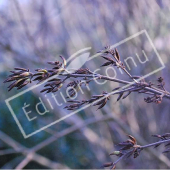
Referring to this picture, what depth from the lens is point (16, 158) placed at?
3.69m

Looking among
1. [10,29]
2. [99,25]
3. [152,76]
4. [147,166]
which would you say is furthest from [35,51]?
[147,166]

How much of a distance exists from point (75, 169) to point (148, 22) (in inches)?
82.8

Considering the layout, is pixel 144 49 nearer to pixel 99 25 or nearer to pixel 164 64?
pixel 164 64

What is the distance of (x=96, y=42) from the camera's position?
9.27 feet

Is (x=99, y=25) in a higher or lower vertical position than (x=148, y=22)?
higher

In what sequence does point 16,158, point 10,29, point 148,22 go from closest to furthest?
1. point 148,22
2. point 10,29
3. point 16,158

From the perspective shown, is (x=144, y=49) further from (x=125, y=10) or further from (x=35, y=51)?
(x=35, y=51)

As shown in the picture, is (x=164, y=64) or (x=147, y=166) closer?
(x=164, y=64)

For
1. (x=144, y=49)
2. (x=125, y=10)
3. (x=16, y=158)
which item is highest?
(x=125, y=10)

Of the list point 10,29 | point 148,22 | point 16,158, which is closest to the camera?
point 148,22

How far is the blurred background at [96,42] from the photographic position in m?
2.59

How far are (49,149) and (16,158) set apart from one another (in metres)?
0.45

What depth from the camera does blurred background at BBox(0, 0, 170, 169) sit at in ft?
8.51

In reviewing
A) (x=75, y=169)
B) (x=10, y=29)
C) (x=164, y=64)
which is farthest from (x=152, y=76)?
(x=75, y=169)
